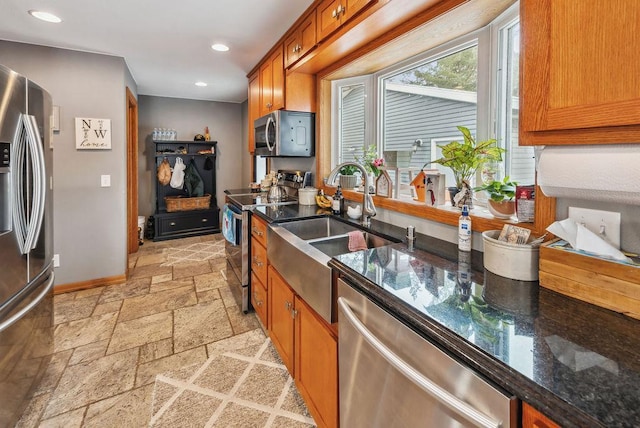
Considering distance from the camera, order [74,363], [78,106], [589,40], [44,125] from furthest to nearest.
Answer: [78,106], [74,363], [44,125], [589,40]

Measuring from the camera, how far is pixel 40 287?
1656 millimetres

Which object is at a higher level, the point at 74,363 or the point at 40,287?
the point at 40,287

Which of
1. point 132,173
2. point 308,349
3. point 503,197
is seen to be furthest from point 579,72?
point 132,173

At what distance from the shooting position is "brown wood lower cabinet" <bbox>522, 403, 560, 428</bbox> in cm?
52

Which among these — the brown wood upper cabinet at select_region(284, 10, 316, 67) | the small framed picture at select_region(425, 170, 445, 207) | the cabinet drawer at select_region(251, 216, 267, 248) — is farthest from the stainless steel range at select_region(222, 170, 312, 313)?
the small framed picture at select_region(425, 170, 445, 207)

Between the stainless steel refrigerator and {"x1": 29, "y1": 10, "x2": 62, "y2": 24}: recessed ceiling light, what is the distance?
43.8 inches

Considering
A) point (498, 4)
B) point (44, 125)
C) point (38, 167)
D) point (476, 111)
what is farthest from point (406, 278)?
point (44, 125)

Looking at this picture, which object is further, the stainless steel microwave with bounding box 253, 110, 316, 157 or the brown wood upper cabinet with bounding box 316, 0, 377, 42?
the stainless steel microwave with bounding box 253, 110, 316, 157

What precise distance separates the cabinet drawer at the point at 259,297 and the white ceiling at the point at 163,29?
199cm

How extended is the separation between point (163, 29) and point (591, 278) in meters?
3.19

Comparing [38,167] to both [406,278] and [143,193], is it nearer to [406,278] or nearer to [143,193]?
[406,278]

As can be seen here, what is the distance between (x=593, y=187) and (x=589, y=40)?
0.35 m

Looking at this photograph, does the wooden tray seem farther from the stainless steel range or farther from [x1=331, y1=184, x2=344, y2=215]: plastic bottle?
the stainless steel range

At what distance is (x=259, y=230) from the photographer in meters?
2.28
